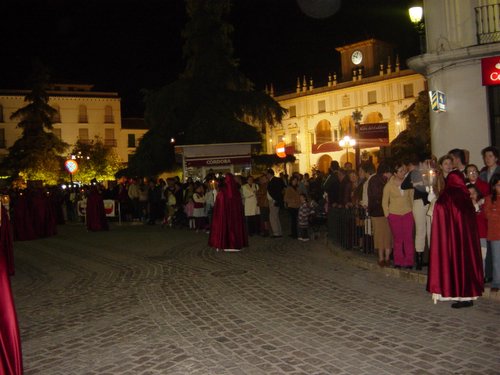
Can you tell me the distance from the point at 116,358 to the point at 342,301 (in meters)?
3.44

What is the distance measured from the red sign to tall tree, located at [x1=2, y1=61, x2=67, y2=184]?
46.0m

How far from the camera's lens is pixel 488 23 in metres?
14.2

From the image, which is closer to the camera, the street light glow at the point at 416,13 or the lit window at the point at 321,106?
the street light glow at the point at 416,13

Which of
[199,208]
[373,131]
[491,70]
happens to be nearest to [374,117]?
[373,131]

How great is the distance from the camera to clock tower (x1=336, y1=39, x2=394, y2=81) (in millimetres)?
63969

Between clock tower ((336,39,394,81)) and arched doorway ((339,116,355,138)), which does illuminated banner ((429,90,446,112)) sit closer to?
arched doorway ((339,116,355,138))

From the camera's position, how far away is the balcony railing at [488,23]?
14.1 meters

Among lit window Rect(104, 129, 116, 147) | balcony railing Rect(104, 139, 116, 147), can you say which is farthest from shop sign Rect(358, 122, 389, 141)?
lit window Rect(104, 129, 116, 147)

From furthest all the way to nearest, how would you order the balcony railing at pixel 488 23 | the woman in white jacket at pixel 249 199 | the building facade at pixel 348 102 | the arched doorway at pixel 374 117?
the arched doorway at pixel 374 117, the building facade at pixel 348 102, the woman in white jacket at pixel 249 199, the balcony railing at pixel 488 23

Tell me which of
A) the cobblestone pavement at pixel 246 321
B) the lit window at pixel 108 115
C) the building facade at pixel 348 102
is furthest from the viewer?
the lit window at pixel 108 115

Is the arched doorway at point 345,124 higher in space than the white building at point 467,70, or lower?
higher

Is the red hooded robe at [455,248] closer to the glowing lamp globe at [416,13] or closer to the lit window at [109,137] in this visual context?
the glowing lamp globe at [416,13]

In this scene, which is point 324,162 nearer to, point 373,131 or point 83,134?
point 83,134

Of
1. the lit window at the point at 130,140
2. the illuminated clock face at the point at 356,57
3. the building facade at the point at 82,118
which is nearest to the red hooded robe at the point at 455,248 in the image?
the illuminated clock face at the point at 356,57
